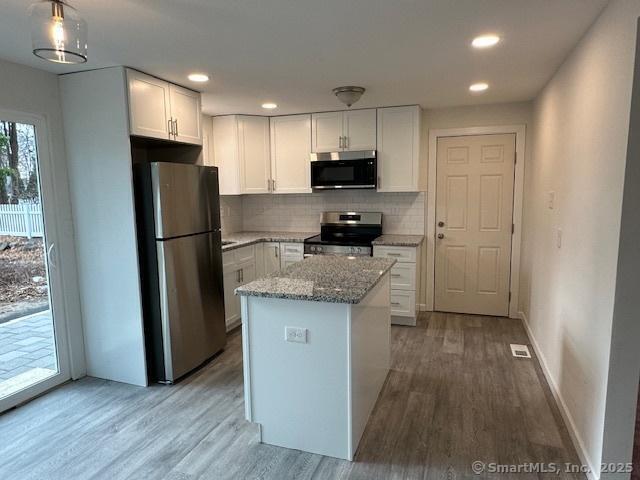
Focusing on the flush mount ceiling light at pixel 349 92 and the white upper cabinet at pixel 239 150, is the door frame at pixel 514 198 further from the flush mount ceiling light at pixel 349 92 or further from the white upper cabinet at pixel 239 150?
the white upper cabinet at pixel 239 150

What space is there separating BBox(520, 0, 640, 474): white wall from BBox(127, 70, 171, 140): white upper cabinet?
9.27 ft

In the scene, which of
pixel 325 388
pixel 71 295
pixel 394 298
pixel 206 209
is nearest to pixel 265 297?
pixel 325 388

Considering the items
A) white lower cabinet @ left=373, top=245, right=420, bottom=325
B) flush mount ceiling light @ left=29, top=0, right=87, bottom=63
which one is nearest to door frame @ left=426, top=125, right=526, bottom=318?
white lower cabinet @ left=373, top=245, right=420, bottom=325

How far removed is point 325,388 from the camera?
7.12ft

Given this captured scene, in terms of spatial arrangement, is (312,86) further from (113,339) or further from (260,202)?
(113,339)

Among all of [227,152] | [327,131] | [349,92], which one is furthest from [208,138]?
[349,92]

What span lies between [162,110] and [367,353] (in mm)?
2346

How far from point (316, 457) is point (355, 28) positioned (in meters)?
2.33

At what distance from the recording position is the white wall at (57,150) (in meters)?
2.68

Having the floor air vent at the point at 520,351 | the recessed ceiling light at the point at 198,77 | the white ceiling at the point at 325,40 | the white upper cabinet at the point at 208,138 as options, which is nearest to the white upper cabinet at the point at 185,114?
the white ceiling at the point at 325,40

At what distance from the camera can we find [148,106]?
2971mm

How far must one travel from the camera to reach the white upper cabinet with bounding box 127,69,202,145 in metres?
2.86

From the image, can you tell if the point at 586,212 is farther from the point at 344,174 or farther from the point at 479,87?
the point at 344,174

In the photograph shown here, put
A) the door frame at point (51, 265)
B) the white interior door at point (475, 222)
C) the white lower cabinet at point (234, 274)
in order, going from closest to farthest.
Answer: the door frame at point (51, 265)
the white lower cabinet at point (234, 274)
the white interior door at point (475, 222)
